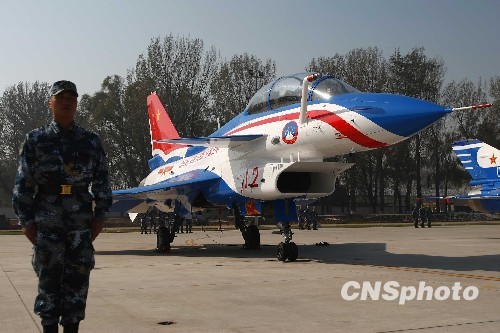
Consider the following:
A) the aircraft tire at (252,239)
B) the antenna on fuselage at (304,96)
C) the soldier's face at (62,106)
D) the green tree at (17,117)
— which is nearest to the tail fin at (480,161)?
the aircraft tire at (252,239)

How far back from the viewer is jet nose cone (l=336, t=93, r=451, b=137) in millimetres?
10383

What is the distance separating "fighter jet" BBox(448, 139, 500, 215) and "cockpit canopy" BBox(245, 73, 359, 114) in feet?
49.2

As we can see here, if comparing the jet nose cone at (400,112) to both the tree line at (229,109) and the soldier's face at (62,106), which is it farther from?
the tree line at (229,109)

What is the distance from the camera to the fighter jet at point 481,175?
25016mm

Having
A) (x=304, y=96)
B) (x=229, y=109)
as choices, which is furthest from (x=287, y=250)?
(x=229, y=109)

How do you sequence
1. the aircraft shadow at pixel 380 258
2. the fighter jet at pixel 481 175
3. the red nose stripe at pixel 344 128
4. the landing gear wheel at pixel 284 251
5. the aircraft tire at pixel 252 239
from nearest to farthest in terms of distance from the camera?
the red nose stripe at pixel 344 128 → the aircraft shadow at pixel 380 258 → the landing gear wheel at pixel 284 251 → the aircraft tire at pixel 252 239 → the fighter jet at pixel 481 175

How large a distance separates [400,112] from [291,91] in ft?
9.96

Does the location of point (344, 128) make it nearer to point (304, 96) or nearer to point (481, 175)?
point (304, 96)

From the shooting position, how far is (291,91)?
1285cm

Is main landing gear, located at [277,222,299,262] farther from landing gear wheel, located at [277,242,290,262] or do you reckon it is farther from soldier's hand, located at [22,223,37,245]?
soldier's hand, located at [22,223,37,245]

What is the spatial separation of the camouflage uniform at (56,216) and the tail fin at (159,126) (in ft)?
51.2

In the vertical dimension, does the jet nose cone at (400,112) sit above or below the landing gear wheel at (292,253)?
above

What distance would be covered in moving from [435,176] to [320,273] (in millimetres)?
56869

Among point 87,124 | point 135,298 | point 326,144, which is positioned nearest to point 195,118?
point 87,124
